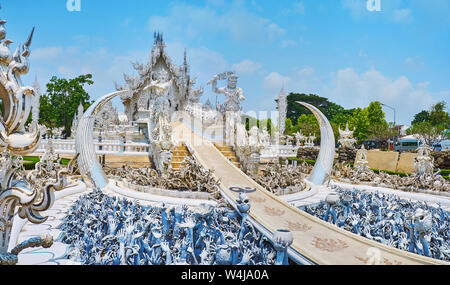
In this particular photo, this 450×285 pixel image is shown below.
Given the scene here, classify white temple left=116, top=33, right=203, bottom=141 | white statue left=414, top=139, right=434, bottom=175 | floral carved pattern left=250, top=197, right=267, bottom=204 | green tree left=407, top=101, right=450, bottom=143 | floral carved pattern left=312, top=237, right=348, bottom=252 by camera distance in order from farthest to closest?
white temple left=116, top=33, right=203, bottom=141 → green tree left=407, top=101, right=450, bottom=143 → white statue left=414, top=139, right=434, bottom=175 → floral carved pattern left=250, top=197, right=267, bottom=204 → floral carved pattern left=312, top=237, right=348, bottom=252

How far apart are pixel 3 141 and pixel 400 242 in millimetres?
6470

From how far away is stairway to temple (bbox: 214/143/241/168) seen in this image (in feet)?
42.3

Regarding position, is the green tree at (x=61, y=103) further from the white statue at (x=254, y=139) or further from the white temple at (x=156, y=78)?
the white statue at (x=254, y=139)

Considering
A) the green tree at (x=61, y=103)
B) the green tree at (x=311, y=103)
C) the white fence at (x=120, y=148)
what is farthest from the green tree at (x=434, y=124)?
the green tree at (x=61, y=103)

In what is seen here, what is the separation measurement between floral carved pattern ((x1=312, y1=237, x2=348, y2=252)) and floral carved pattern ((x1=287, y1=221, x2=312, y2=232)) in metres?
0.45

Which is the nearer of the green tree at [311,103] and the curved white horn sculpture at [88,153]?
the curved white horn sculpture at [88,153]

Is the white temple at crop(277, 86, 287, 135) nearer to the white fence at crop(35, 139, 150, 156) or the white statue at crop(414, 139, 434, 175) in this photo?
the white statue at crop(414, 139, 434, 175)

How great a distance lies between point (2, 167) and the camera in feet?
9.94

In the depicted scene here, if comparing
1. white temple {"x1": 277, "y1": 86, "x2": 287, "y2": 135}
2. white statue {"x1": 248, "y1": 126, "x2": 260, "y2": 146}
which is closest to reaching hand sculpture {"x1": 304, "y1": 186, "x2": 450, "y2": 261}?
white statue {"x1": 248, "y1": 126, "x2": 260, "y2": 146}

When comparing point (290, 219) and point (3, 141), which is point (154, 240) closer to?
point (3, 141)

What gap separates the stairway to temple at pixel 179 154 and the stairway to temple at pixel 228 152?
1.63 meters

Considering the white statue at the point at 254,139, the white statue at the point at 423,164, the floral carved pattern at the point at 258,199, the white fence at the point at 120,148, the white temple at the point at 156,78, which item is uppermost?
the white temple at the point at 156,78

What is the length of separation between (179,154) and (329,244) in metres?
9.07

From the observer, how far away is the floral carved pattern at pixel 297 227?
17.8 ft
